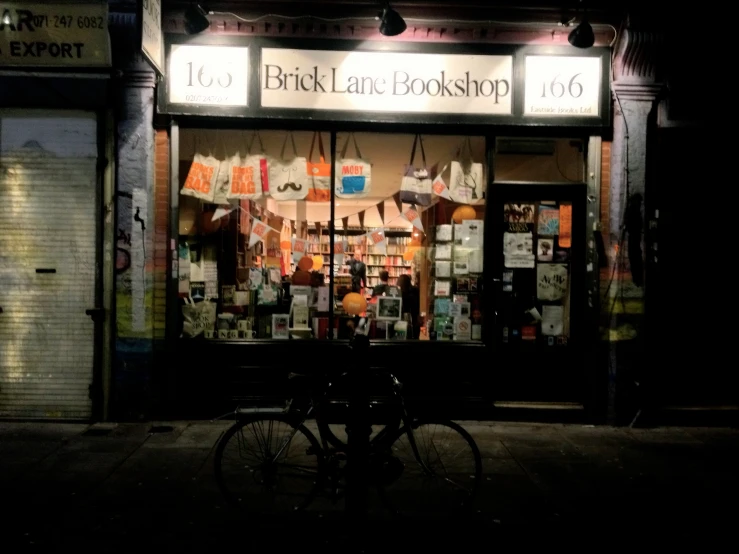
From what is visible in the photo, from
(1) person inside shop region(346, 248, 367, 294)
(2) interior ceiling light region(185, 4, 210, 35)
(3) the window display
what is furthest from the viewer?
(1) person inside shop region(346, 248, 367, 294)

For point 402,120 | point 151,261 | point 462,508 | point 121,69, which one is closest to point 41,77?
point 121,69

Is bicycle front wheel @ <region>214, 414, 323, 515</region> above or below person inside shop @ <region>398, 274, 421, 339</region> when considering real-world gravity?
below

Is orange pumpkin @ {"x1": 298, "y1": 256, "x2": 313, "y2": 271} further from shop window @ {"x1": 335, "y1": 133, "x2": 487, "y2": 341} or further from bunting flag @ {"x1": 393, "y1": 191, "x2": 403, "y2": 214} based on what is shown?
bunting flag @ {"x1": 393, "y1": 191, "x2": 403, "y2": 214}

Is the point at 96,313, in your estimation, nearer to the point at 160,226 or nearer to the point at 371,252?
the point at 160,226

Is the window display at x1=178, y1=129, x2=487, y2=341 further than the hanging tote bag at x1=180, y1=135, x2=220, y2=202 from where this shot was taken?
Yes

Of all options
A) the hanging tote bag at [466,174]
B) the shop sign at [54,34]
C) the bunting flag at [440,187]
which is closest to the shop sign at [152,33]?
the shop sign at [54,34]

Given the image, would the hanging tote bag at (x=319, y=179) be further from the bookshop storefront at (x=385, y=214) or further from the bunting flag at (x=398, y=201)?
the bunting flag at (x=398, y=201)

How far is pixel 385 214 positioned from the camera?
7.67m

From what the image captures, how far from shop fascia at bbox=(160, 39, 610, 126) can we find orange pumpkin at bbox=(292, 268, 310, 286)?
1.90 meters

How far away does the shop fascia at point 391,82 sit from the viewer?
7.23 metres

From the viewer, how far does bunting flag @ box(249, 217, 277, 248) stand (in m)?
7.64

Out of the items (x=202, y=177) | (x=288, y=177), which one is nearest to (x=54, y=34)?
(x=202, y=177)

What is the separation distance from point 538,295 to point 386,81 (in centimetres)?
315

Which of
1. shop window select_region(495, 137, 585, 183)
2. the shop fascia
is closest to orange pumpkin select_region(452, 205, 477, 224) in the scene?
shop window select_region(495, 137, 585, 183)
